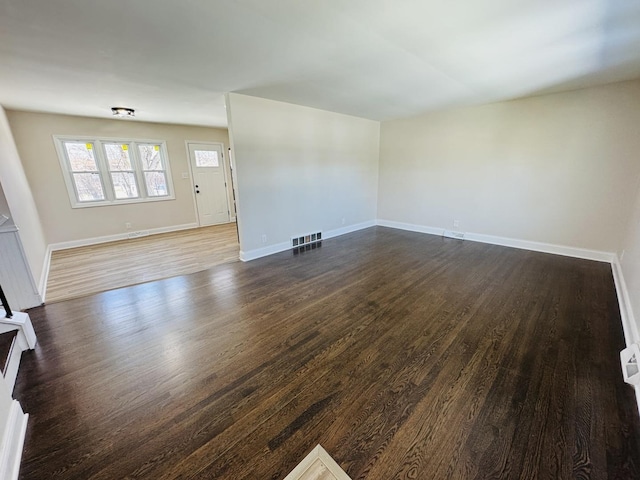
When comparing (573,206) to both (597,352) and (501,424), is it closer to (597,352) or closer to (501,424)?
(597,352)

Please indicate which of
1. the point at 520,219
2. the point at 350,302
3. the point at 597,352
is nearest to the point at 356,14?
the point at 350,302

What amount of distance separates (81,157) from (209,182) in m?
2.47

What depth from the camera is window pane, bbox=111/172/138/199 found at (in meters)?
5.47

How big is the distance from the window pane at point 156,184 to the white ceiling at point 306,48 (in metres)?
2.07

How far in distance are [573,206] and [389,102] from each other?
3.36 m

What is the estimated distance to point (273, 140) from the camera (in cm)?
426

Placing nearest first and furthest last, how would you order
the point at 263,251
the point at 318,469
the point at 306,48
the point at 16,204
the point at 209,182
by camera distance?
the point at 318,469, the point at 306,48, the point at 16,204, the point at 263,251, the point at 209,182

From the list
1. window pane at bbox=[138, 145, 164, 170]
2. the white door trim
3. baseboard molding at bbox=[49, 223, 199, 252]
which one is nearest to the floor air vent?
the white door trim

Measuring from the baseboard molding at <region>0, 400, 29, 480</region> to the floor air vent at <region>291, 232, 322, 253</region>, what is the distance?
11.7 ft

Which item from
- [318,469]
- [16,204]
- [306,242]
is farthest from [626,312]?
[16,204]

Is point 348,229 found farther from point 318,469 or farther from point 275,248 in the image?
point 318,469

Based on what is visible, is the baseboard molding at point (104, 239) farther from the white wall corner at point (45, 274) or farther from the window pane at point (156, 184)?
the window pane at point (156, 184)

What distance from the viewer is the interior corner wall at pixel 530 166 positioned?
3646mm

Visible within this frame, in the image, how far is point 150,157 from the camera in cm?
584
